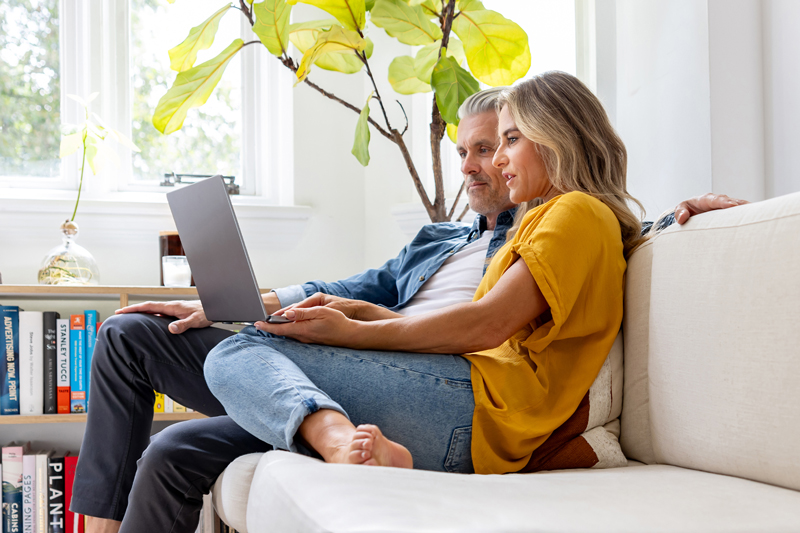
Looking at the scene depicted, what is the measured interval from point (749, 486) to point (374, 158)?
195 cm

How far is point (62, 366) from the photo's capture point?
189 cm

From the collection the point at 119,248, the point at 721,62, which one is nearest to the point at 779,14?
the point at 721,62

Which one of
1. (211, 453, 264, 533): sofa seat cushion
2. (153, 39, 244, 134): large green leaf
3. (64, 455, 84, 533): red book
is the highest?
(153, 39, 244, 134): large green leaf

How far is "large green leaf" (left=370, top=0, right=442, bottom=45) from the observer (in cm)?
167

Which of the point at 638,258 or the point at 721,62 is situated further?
the point at 721,62

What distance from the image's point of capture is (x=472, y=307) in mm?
976

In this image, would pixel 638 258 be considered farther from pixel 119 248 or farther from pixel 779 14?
pixel 119 248

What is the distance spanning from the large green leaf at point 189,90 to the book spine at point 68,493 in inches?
40.1

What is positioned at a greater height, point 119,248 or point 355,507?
point 119,248

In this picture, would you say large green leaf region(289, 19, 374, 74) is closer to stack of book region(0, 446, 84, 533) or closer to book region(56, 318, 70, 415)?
book region(56, 318, 70, 415)

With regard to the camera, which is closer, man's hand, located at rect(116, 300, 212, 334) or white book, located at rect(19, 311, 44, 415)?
man's hand, located at rect(116, 300, 212, 334)

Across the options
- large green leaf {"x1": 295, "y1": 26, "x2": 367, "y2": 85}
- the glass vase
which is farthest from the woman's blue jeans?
the glass vase

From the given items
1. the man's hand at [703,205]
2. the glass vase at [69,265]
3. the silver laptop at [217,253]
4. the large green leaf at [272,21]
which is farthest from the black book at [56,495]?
the man's hand at [703,205]

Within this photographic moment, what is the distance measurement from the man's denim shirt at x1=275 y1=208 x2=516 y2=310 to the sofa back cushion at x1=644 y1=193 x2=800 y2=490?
65 cm
